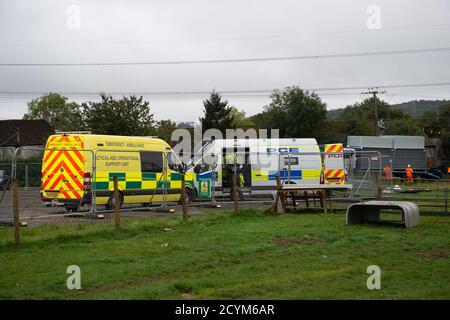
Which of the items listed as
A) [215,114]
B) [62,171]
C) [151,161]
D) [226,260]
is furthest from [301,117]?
[226,260]

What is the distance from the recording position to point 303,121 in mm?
63625

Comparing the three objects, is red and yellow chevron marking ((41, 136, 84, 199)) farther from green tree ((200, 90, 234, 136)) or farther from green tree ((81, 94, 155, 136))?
green tree ((200, 90, 234, 136))

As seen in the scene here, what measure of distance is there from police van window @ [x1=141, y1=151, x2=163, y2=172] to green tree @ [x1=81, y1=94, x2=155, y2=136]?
19780 millimetres

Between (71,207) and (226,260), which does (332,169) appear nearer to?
(71,207)

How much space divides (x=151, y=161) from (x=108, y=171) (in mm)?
2445

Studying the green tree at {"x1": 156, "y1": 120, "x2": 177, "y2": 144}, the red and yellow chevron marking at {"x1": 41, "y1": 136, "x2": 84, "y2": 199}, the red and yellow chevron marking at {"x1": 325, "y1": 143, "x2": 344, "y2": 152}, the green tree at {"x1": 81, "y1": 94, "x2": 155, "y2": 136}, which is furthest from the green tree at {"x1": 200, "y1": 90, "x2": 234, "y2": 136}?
the red and yellow chevron marking at {"x1": 41, "y1": 136, "x2": 84, "y2": 199}

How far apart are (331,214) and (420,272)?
903cm

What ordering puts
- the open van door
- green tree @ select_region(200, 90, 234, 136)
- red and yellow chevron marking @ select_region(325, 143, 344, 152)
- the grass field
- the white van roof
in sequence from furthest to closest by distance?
green tree @ select_region(200, 90, 234, 136) < red and yellow chevron marking @ select_region(325, 143, 344, 152) < the white van roof < the open van door < the grass field

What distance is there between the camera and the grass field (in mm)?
7934

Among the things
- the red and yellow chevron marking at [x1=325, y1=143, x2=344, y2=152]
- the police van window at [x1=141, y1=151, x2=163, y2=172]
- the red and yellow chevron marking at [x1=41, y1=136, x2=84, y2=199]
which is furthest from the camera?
the red and yellow chevron marking at [x1=325, y1=143, x2=344, y2=152]

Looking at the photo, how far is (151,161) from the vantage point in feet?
70.8

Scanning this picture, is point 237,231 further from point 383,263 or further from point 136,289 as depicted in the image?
point 136,289

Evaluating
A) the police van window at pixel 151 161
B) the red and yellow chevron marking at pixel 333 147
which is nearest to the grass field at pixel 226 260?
the police van window at pixel 151 161
